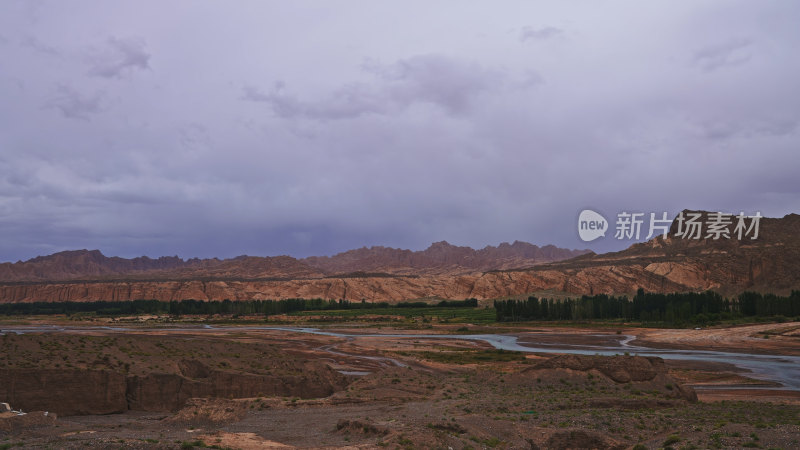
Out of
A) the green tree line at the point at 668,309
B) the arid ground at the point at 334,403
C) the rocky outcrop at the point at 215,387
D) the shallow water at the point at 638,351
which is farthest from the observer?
the green tree line at the point at 668,309

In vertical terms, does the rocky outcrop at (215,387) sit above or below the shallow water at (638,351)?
above

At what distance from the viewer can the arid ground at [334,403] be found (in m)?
19.8

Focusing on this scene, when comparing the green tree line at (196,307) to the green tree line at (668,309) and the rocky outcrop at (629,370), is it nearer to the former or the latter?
the green tree line at (668,309)

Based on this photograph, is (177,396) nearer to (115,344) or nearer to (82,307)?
(115,344)

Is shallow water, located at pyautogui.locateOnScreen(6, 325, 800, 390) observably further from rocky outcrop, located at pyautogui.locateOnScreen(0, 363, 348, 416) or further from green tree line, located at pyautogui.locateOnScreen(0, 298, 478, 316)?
green tree line, located at pyautogui.locateOnScreen(0, 298, 478, 316)

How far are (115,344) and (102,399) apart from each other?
5.83 m

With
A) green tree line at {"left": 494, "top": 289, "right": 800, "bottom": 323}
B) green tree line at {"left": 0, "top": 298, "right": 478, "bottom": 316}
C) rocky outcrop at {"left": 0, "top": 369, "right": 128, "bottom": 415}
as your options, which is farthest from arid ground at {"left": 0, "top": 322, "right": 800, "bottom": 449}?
green tree line at {"left": 0, "top": 298, "right": 478, "bottom": 316}

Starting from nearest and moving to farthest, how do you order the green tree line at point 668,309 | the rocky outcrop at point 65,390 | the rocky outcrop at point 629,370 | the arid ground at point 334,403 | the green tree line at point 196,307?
the arid ground at point 334,403, the rocky outcrop at point 65,390, the rocky outcrop at point 629,370, the green tree line at point 668,309, the green tree line at point 196,307

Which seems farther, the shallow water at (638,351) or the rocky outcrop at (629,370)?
the shallow water at (638,351)

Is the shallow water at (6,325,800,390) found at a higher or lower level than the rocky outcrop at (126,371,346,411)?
lower

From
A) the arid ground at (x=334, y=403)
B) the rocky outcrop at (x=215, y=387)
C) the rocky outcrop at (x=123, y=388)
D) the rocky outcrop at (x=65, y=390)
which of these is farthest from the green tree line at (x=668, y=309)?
the rocky outcrop at (x=65, y=390)

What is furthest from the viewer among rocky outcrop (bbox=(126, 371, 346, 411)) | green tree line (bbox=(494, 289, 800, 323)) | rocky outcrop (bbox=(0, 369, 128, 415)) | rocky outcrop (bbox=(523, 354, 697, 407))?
green tree line (bbox=(494, 289, 800, 323))

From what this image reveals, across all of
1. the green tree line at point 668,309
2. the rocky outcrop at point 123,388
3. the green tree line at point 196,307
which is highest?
the green tree line at point 668,309

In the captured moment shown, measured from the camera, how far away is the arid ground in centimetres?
1978
